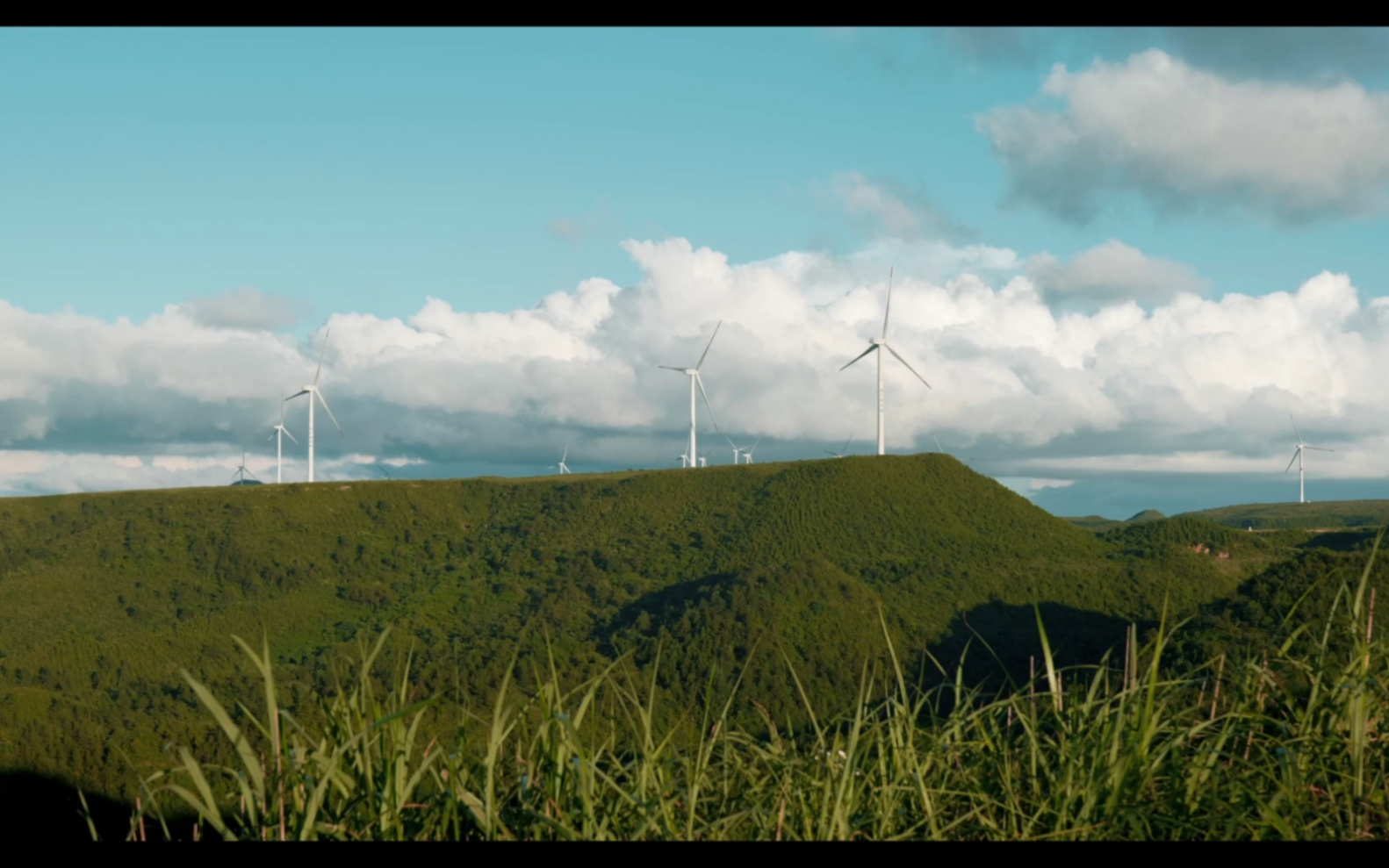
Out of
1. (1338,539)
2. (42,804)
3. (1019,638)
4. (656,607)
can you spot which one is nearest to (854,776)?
(42,804)

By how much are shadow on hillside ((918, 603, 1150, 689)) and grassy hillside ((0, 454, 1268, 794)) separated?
23.4 inches

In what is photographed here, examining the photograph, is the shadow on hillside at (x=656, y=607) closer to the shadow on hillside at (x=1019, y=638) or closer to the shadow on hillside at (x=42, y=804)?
the shadow on hillside at (x=1019, y=638)

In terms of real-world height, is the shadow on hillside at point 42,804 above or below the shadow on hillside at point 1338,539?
below

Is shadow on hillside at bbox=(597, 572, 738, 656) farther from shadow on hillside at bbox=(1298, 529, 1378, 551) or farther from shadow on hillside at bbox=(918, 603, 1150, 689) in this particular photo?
shadow on hillside at bbox=(1298, 529, 1378, 551)

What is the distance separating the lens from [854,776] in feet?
23.7

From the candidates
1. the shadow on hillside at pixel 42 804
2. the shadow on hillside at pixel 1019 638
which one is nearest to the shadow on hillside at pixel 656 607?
the shadow on hillside at pixel 1019 638

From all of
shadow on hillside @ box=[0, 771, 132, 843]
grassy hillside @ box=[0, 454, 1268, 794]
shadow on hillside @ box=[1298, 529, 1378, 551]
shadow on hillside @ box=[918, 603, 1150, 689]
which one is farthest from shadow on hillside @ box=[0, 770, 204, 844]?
shadow on hillside @ box=[1298, 529, 1378, 551]

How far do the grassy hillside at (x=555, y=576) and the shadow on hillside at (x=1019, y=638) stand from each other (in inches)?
23.4

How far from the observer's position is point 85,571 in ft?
529

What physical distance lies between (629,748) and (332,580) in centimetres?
16620

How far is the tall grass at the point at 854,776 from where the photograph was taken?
6.34 m

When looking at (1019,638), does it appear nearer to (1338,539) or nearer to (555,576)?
(555,576)
